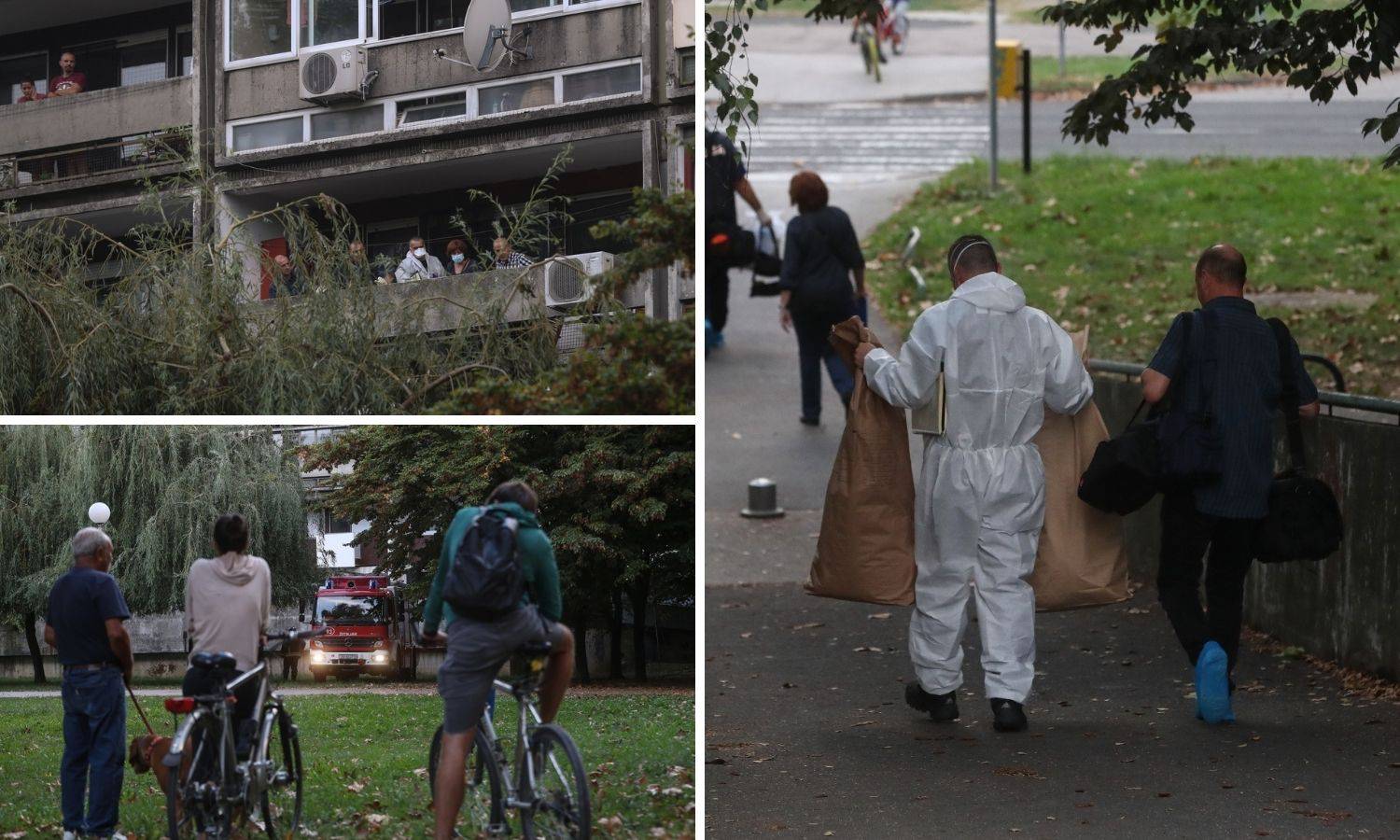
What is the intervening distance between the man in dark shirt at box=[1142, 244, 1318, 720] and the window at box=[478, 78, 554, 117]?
10.1 ft

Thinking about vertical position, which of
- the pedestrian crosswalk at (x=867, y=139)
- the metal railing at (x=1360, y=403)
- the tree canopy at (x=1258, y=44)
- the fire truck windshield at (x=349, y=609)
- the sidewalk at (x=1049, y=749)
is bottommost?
the sidewalk at (x=1049, y=749)

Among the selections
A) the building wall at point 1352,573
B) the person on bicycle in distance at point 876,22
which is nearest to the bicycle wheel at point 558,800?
the person on bicycle in distance at point 876,22

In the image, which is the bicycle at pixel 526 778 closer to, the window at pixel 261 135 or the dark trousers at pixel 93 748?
the dark trousers at pixel 93 748

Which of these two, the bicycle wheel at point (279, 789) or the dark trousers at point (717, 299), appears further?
the dark trousers at point (717, 299)

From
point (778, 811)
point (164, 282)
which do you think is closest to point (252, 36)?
point (164, 282)

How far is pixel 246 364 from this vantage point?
4891 millimetres

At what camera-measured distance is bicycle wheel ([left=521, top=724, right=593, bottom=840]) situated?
14.5 ft

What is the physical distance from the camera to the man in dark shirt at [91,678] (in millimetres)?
4656

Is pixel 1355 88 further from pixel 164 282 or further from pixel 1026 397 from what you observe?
pixel 164 282

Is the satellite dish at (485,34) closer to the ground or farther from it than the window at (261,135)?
farther from it

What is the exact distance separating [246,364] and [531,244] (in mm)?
812

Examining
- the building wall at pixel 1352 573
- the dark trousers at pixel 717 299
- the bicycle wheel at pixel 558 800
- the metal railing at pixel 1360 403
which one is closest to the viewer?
the bicycle wheel at pixel 558 800

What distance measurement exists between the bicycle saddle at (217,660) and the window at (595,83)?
1633mm

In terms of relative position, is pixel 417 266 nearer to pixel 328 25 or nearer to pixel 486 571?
pixel 328 25
